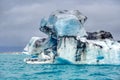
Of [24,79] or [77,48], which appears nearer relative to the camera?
[24,79]

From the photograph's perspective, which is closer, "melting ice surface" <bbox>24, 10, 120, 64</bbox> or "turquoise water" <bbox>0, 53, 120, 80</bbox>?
"turquoise water" <bbox>0, 53, 120, 80</bbox>

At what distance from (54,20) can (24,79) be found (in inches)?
632

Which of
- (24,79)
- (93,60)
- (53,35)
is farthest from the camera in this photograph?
(53,35)

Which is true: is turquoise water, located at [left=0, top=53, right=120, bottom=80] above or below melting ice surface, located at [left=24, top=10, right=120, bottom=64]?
below

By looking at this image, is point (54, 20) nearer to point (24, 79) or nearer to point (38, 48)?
point (38, 48)

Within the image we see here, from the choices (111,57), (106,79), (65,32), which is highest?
(65,32)

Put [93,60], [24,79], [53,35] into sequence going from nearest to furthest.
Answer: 1. [24,79]
2. [93,60]
3. [53,35]

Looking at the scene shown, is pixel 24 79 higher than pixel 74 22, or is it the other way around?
pixel 74 22

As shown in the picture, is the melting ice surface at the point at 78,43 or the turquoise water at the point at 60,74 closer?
the turquoise water at the point at 60,74

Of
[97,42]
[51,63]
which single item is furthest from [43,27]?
[97,42]

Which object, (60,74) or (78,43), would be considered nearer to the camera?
(60,74)

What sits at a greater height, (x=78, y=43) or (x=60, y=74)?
(x=78, y=43)

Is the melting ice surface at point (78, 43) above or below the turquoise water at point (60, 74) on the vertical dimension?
above

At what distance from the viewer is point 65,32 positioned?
103 ft
